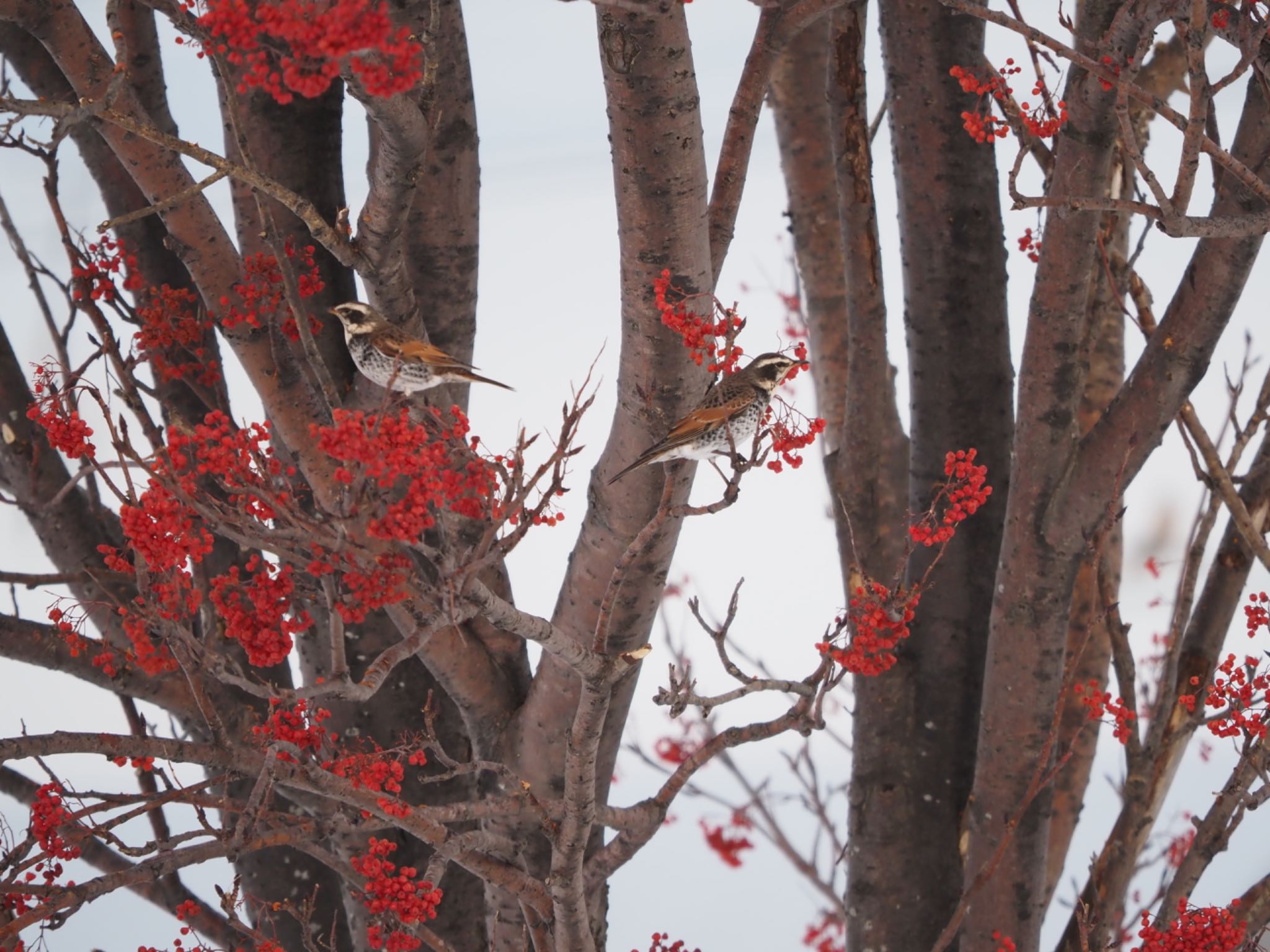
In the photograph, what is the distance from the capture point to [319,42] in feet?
4.82

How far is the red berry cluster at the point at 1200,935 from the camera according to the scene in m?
2.14

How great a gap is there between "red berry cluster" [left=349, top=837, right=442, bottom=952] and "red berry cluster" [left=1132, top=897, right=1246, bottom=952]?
4.33ft

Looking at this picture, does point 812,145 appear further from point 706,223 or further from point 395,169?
point 395,169

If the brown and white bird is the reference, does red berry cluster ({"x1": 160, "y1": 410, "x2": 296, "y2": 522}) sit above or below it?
below

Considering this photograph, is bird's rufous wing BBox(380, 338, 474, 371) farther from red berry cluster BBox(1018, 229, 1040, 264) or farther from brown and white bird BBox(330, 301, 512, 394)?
red berry cluster BBox(1018, 229, 1040, 264)

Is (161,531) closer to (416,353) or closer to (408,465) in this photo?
(408,465)

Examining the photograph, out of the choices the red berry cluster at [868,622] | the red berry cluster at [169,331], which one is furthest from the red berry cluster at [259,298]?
the red berry cluster at [868,622]

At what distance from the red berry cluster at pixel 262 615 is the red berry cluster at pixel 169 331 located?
720mm

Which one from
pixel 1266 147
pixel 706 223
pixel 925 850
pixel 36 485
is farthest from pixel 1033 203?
pixel 36 485

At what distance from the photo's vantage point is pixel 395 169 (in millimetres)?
2080

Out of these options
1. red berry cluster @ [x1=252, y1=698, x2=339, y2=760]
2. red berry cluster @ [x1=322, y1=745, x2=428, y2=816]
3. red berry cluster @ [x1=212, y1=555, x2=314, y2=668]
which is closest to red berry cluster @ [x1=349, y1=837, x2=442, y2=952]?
red berry cluster @ [x1=322, y1=745, x2=428, y2=816]

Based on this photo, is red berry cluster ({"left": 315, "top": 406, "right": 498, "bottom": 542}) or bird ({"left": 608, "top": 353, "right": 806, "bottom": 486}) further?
bird ({"left": 608, "top": 353, "right": 806, "bottom": 486})

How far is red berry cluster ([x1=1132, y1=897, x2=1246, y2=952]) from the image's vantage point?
7.02 ft

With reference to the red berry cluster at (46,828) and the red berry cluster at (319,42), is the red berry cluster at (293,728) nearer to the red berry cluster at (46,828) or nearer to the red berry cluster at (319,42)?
the red berry cluster at (46,828)
